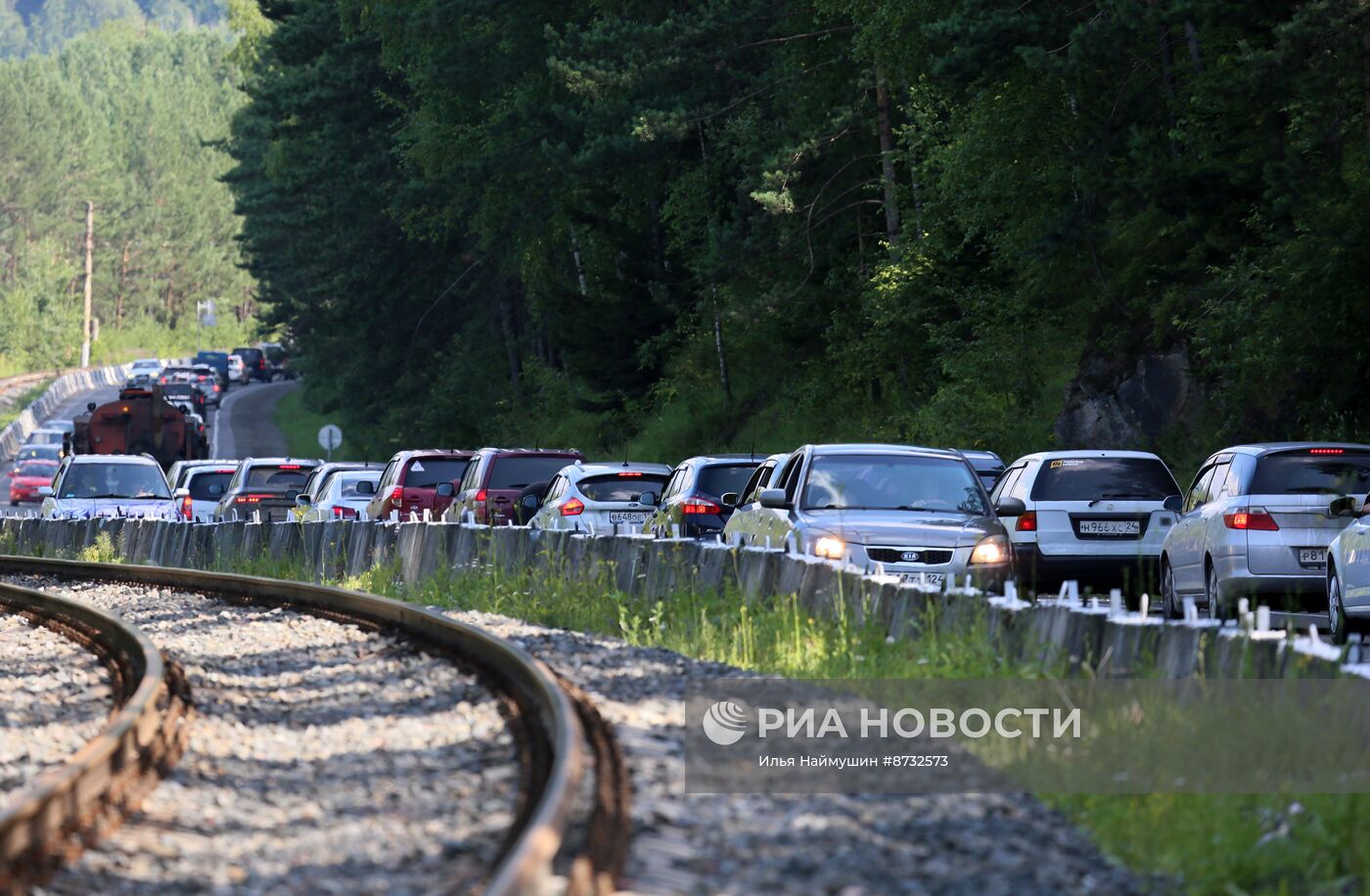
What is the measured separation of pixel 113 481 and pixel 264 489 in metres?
2.62

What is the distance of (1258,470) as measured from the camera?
1723cm

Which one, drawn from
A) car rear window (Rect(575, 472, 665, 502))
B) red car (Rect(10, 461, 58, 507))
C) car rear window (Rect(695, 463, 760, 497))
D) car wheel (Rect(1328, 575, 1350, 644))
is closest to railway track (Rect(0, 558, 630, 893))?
car rear window (Rect(695, 463, 760, 497))

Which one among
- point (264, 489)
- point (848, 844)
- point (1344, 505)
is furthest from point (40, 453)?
point (848, 844)

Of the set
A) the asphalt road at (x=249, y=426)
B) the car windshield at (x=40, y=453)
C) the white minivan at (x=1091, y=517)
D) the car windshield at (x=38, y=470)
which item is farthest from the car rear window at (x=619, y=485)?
the asphalt road at (x=249, y=426)

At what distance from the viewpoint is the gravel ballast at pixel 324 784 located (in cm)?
736

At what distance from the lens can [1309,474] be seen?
17266 mm

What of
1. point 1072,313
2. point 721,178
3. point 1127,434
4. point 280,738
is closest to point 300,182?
point 721,178

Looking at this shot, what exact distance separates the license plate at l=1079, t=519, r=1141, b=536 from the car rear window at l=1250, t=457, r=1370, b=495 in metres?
4.04

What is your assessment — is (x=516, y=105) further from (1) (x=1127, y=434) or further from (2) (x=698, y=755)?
(2) (x=698, y=755)

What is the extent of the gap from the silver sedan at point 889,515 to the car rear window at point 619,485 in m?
6.26

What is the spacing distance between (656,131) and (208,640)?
30375mm

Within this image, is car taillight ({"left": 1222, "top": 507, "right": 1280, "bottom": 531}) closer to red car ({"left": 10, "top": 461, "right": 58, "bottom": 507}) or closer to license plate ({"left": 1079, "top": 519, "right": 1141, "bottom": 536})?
license plate ({"left": 1079, "top": 519, "right": 1141, "bottom": 536})

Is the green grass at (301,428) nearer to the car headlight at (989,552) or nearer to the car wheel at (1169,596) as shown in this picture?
the car wheel at (1169,596)

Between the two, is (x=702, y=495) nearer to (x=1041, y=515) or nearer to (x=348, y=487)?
(x=1041, y=515)
